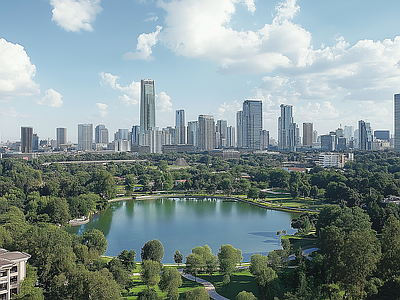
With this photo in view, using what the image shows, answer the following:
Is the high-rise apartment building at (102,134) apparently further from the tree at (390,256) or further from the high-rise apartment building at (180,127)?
the tree at (390,256)

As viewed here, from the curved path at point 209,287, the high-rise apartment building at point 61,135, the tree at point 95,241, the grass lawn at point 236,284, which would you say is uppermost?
the high-rise apartment building at point 61,135

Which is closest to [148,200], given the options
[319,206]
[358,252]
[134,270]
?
[319,206]

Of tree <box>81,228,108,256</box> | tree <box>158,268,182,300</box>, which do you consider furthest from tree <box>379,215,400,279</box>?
tree <box>81,228,108,256</box>

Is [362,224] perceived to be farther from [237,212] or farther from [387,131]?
[387,131]

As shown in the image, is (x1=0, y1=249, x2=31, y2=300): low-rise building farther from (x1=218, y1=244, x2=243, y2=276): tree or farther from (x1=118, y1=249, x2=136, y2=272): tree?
(x1=218, y1=244, x2=243, y2=276): tree

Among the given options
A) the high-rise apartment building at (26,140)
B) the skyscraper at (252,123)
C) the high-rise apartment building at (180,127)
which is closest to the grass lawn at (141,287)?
the high-rise apartment building at (26,140)

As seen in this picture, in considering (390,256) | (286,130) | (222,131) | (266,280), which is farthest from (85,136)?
(390,256)
